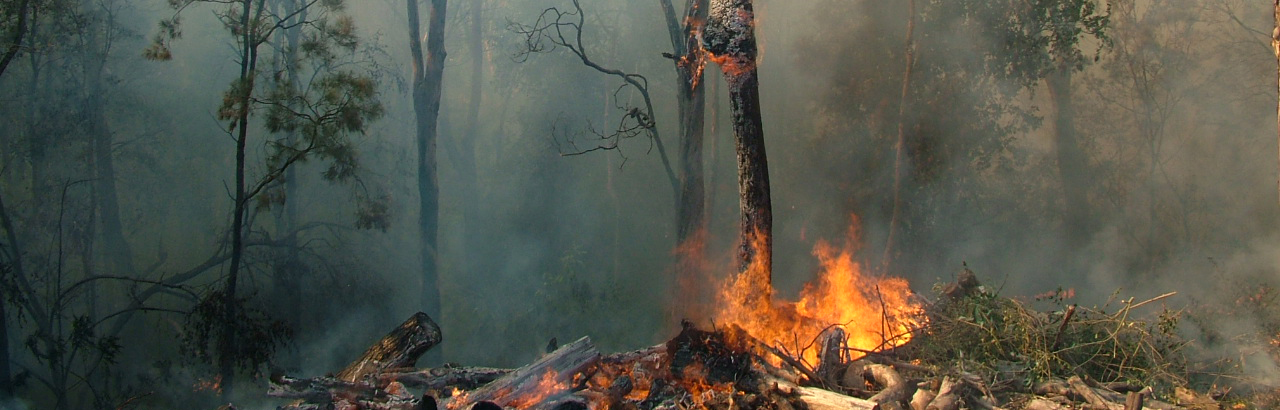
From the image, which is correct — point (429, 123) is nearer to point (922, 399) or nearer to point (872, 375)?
point (872, 375)

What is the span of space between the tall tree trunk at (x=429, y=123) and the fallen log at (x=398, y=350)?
8.66 m

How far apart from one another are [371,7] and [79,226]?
40.1 feet

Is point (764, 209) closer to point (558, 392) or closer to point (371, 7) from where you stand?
point (558, 392)

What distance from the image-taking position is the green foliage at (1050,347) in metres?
6.70

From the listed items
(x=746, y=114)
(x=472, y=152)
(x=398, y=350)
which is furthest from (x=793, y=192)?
(x=398, y=350)

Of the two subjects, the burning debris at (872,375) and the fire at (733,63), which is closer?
the burning debris at (872,375)

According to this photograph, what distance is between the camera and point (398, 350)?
27.2ft

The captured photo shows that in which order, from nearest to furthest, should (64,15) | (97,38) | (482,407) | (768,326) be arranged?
(482,407) → (768,326) → (64,15) → (97,38)

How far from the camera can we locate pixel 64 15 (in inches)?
596

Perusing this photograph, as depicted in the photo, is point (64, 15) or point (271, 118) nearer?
point (271, 118)

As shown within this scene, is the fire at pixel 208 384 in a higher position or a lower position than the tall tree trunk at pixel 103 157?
lower

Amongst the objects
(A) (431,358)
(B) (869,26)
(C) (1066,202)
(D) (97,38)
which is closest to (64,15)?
(D) (97,38)

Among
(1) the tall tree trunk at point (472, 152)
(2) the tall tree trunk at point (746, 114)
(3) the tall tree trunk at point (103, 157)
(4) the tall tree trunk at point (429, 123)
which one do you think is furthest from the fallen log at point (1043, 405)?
(3) the tall tree trunk at point (103, 157)

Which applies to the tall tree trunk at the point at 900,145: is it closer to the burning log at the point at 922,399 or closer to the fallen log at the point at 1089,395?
the fallen log at the point at 1089,395
